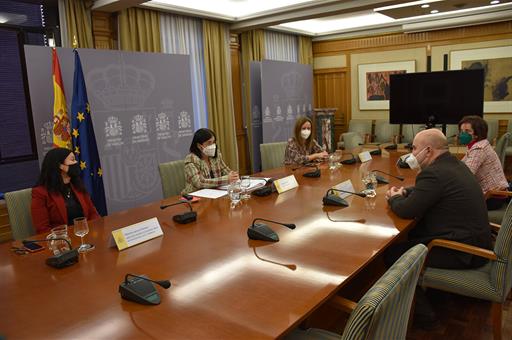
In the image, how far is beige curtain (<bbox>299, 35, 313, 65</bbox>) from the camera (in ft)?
26.0

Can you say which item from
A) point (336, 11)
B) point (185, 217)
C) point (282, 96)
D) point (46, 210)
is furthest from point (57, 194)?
point (282, 96)

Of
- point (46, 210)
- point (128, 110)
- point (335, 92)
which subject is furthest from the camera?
point (335, 92)

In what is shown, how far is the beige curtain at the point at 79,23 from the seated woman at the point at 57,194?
215 centimetres

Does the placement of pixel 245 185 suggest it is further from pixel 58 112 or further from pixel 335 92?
pixel 335 92

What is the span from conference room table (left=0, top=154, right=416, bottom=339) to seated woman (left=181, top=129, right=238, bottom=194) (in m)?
0.70

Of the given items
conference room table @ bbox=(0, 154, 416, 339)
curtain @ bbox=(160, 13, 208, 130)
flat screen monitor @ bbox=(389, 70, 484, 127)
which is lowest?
conference room table @ bbox=(0, 154, 416, 339)

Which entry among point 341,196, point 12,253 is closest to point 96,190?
point 12,253

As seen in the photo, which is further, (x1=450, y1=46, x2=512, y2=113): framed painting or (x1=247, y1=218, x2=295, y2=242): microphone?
(x1=450, y1=46, x2=512, y2=113): framed painting

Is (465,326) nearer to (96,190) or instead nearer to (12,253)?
(12,253)

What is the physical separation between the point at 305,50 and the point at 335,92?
40.6 inches

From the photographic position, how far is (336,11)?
17.3ft

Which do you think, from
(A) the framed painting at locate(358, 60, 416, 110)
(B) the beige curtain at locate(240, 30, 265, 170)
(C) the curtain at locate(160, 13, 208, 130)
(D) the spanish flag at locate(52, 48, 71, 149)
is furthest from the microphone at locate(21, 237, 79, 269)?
(A) the framed painting at locate(358, 60, 416, 110)

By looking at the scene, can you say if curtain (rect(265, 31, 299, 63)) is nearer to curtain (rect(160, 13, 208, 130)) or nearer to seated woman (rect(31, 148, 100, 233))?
curtain (rect(160, 13, 208, 130))

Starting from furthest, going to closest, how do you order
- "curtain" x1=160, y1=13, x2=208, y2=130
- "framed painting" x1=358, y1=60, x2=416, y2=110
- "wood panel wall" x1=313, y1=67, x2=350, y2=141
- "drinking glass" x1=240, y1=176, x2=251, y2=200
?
"wood panel wall" x1=313, y1=67, x2=350, y2=141 → "framed painting" x1=358, y1=60, x2=416, y2=110 → "curtain" x1=160, y1=13, x2=208, y2=130 → "drinking glass" x1=240, y1=176, x2=251, y2=200
